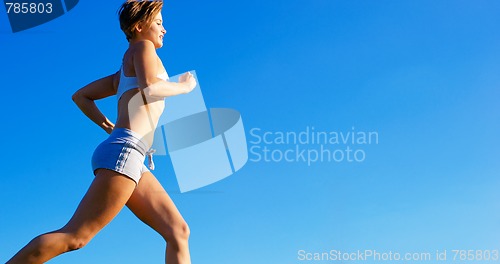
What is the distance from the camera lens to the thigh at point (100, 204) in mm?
3609

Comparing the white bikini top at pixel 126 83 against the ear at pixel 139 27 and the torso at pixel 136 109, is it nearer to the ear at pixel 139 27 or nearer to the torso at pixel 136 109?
the torso at pixel 136 109

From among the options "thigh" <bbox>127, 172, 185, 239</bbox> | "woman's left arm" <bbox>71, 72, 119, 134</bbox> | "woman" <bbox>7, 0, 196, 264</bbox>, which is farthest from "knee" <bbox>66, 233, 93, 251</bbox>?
"woman's left arm" <bbox>71, 72, 119, 134</bbox>

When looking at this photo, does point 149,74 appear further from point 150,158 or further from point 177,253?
point 177,253

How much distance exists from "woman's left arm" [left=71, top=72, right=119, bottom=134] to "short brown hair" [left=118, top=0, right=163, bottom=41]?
1.24ft

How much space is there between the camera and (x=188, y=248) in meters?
4.00

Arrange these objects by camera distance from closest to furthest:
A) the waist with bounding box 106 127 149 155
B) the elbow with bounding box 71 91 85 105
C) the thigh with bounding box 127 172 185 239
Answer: the waist with bounding box 106 127 149 155 → the thigh with bounding box 127 172 185 239 → the elbow with bounding box 71 91 85 105

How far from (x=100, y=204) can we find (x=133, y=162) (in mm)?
297

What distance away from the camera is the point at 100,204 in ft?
11.9

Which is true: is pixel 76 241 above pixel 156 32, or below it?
below

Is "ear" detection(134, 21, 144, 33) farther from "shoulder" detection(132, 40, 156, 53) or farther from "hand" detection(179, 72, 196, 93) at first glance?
"hand" detection(179, 72, 196, 93)

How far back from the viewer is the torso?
378cm

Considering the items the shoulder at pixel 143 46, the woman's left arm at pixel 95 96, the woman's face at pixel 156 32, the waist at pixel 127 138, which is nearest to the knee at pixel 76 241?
the waist at pixel 127 138

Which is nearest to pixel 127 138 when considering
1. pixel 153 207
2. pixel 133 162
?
pixel 133 162

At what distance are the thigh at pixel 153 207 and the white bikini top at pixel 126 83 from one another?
512mm
